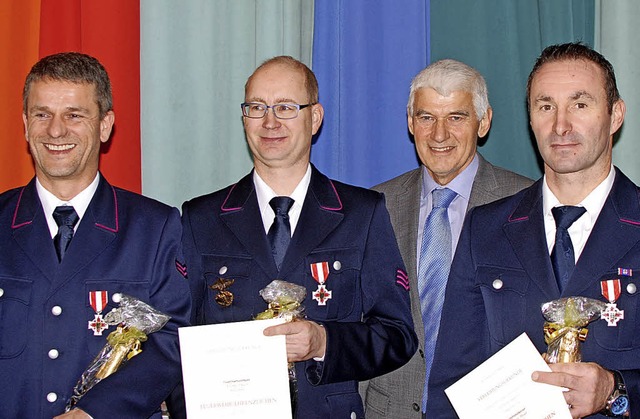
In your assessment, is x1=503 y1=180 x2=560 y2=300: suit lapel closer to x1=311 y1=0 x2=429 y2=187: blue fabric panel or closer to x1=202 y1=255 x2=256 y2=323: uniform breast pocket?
x1=202 y1=255 x2=256 y2=323: uniform breast pocket

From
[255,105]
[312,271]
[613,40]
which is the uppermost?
[613,40]

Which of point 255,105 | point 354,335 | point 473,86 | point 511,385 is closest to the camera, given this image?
point 511,385

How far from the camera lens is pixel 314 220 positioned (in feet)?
11.1

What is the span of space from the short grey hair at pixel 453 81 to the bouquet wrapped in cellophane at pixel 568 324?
4.52ft

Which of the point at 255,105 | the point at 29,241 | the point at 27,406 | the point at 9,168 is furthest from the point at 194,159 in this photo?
the point at 27,406

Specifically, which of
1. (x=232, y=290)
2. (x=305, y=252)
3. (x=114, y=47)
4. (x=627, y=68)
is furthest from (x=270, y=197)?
(x=627, y=68)

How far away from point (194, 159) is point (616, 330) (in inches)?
101

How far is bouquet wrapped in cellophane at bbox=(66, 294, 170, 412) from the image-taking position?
299cm

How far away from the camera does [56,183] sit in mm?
3316

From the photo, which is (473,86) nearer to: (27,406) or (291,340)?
(291,340)

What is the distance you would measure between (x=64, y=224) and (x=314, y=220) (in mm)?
975

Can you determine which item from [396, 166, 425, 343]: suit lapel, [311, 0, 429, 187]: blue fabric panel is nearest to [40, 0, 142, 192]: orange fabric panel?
[311, 0, 429, 187]: blue fabric panel

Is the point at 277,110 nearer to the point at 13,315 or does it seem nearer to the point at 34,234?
the point at 34,234

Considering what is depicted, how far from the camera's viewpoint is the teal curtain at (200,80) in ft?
15.0
